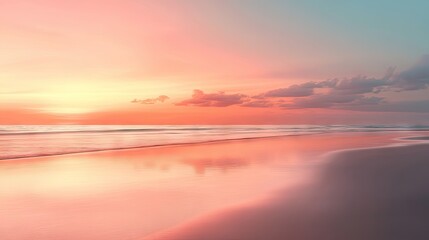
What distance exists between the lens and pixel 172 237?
746 cm

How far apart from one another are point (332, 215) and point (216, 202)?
9.51ft

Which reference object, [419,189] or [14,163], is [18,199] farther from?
[419,189]

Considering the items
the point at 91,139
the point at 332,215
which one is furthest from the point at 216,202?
the point at 91,139

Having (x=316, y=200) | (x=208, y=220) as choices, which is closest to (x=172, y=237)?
(x=208, y=220)

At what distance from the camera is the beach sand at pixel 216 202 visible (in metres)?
7.74

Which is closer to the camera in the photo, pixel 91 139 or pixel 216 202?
pixel 216 202

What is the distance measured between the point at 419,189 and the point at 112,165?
12214mm

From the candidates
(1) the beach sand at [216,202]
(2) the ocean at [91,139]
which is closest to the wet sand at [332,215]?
(1) the beach sand at [216,202]

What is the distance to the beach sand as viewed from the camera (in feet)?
25.4

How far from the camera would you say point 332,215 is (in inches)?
343

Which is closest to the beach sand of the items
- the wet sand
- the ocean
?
the wet sand

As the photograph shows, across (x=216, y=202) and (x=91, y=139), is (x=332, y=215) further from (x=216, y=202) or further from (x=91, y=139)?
(x=91, y=139)

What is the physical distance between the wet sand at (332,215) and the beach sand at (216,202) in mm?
20

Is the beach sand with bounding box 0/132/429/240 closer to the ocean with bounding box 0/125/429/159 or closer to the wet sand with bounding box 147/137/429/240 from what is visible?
the wet sand with bounding box 147/137/429/240
